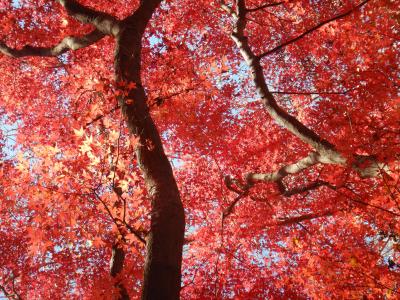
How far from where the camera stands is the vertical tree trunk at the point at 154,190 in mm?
3256

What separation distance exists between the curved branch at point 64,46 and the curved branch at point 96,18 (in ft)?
1.98

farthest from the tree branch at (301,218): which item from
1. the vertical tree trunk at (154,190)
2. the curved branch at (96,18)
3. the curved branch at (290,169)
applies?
the curved branch at (96,18)

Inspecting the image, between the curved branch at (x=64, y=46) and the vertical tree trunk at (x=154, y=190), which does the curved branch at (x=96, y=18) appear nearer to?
the vertical tree trunk at (x=154, y=190)

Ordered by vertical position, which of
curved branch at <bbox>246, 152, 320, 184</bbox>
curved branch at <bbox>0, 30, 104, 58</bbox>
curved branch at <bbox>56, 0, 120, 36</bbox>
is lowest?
curved branch at <bbox>246, 152, 320, 184</bbox>

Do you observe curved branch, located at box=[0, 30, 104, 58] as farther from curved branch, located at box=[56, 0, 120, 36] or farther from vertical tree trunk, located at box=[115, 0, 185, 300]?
vertical tree trunk, located at box=[115, 0, 185, 300]

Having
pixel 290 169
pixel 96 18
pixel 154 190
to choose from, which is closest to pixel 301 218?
pixel 290 169

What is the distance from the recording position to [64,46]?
25.5ft

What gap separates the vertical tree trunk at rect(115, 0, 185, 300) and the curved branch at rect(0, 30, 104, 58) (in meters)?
2.11

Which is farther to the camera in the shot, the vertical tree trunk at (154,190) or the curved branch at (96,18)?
the curved branch at (96,18)

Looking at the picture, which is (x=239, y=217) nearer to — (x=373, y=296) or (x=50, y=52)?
(x=373, y=296)

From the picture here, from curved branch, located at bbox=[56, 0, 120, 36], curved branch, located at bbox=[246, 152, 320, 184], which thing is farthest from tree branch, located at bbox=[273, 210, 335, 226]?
curved branch, located at bbox=[56, 0, 120, 36]

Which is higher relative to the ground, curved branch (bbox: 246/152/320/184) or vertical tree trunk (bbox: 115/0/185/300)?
curved branch (bbox: 246/152/320/184)

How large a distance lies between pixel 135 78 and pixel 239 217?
1143 cm

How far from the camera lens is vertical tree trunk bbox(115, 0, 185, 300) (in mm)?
3256
